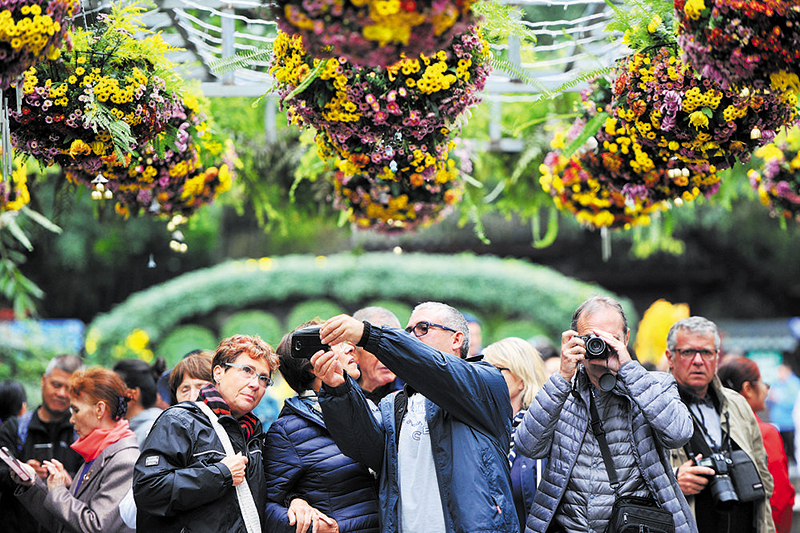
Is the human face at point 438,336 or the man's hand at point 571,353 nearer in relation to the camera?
the man's hand at point 571,353

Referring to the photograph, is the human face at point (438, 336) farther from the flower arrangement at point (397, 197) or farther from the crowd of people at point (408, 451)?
the flower arrangement at point (397, 197)

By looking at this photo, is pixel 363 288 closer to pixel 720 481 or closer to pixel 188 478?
pixel 720 481

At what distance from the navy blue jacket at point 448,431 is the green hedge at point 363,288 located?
7955 millimetres

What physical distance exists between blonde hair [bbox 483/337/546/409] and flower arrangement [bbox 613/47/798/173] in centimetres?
135

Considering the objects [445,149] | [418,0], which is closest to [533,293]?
[445,149]

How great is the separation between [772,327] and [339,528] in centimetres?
1446

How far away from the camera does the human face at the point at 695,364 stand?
404 cm

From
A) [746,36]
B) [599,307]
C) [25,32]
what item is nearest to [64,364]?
[25,32]

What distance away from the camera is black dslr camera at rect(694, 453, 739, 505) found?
→ 3738mm

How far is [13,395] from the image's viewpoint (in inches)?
194

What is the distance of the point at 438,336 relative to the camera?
3346mm

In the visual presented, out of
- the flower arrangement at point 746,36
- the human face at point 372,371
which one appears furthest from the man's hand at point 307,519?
the flower arrangement at point 746,36

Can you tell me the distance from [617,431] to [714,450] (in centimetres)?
98

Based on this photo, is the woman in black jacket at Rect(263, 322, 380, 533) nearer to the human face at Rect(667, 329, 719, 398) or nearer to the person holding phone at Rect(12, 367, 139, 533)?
the person holding phone at Rect(12, 367, 139, 533)
